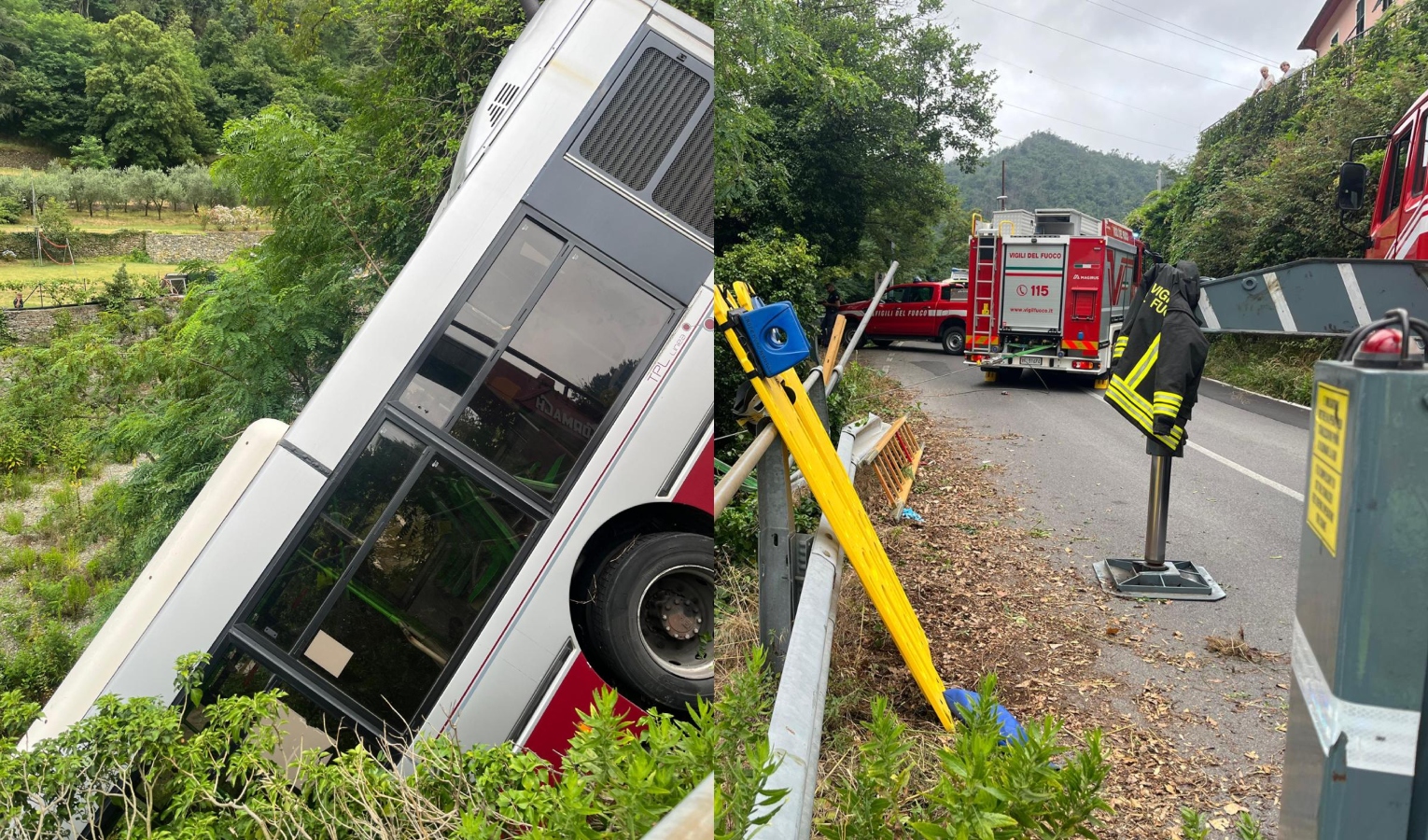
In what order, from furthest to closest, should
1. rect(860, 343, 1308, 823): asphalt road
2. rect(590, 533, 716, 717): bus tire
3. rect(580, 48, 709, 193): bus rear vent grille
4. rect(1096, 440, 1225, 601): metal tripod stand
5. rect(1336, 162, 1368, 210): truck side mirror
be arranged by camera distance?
rect(1336, 162, 1368, 210): truck side mirror → rect(1096, 440, 1225, 601): metal tripod stand → rect(860, 343, 1308, 823): asphalt road → rect(580, 48, 709, 193): bus rear vent grille → rect(590, 533, 716, 717): bus tire

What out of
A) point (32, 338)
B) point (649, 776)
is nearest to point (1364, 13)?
point (649, 776)

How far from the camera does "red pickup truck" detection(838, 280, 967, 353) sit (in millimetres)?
17484

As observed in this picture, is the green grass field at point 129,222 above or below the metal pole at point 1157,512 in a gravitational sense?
above

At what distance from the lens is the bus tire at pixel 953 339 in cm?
1741

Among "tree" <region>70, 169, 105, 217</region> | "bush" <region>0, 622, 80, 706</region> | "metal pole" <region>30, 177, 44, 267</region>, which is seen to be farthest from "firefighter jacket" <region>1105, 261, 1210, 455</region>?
"metal pole" <region>30, 177, 44, 267</region>

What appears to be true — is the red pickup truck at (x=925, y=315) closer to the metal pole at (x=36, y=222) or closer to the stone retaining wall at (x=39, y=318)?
the stone retaining wall at (x=39, y=318)

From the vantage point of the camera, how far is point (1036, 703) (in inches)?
113

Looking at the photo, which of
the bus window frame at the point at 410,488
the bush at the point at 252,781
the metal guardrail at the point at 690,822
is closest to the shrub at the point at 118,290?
the bush at the point at 252,781

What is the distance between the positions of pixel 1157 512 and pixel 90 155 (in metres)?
19.4

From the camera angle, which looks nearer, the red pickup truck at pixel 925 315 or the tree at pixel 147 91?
the tree at pixel 147 91

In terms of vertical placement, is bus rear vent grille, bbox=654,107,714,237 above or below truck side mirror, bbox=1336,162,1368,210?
below

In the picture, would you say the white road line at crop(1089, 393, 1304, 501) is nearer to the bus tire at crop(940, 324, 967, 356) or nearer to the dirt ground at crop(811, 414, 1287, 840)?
the dirt ground at crop(811, 414, 1287, 840)

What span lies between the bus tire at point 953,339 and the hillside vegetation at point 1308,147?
1161cm

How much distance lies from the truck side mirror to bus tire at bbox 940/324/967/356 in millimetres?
13126
